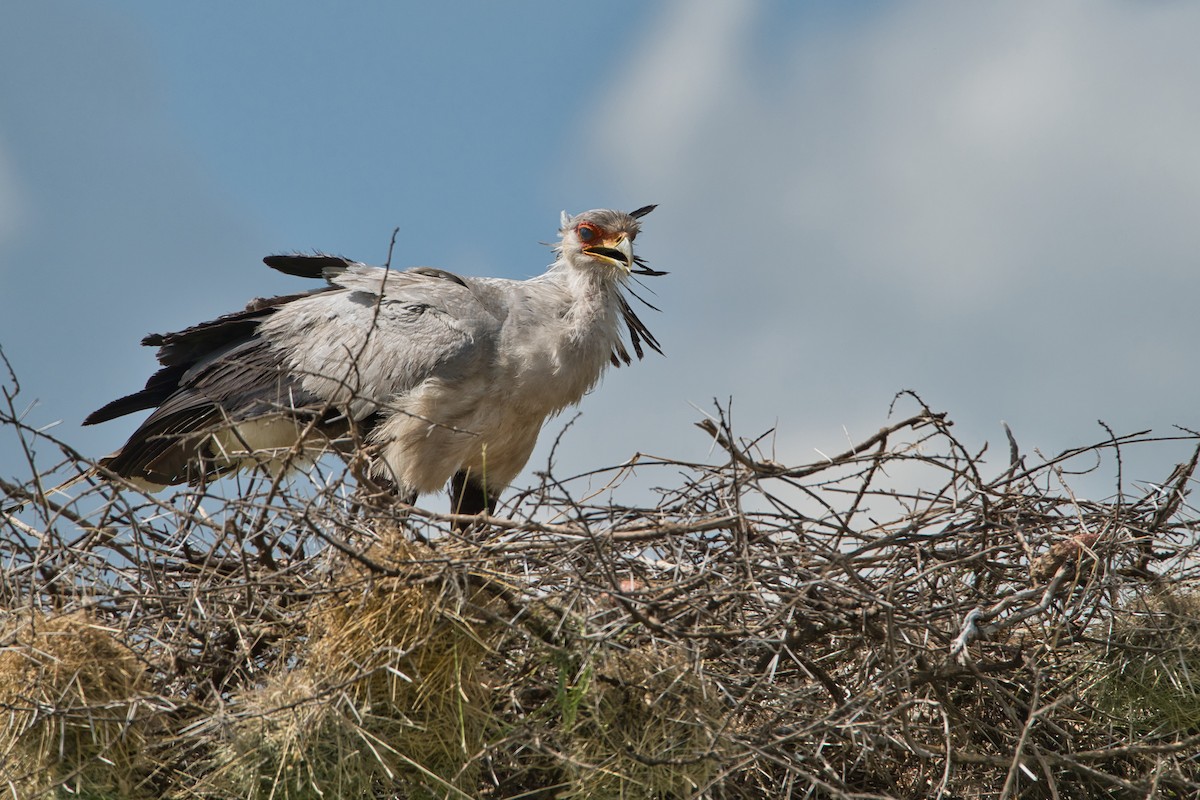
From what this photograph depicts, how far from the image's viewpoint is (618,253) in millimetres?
5910

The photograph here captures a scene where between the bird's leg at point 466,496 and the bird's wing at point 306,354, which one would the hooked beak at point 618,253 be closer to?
the bird's wing at point 306,354

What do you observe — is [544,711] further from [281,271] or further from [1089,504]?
[281,271]

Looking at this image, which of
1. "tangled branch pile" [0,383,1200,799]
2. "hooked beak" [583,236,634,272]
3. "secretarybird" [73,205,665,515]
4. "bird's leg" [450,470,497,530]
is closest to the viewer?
"tangled branch pile" [0,383,1200,799]

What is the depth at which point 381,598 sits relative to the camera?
3.43m

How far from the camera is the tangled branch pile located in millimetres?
3416

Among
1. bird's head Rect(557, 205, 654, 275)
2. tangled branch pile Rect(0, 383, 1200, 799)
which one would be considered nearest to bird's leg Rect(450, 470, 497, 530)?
bird's head Rect(557, 205, 654, 275)

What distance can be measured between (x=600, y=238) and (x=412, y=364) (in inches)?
48.3

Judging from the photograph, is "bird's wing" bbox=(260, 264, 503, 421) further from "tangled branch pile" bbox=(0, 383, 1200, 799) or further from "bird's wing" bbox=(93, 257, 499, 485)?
"tangled branch pile" bbox=(0, 383, 1200, 799)

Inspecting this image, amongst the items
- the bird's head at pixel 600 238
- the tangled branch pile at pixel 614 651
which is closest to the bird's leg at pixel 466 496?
the bird's head at pixel 600 238

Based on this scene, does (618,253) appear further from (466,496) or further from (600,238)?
(466,496)

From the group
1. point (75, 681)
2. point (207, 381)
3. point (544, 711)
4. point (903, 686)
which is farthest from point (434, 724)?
point (207, 381)

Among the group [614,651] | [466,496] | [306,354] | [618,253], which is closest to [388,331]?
[306,354]

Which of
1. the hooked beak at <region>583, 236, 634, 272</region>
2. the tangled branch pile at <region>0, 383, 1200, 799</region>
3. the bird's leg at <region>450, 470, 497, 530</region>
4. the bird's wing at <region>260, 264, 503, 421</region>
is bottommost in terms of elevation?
the tangled branch pile at <region>0, 383, 1200, 799</region>

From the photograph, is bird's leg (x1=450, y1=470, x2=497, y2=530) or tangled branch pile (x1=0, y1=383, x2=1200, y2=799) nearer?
tangled branch pile (x1=0, y1=383, x2=1200, y2=799)
